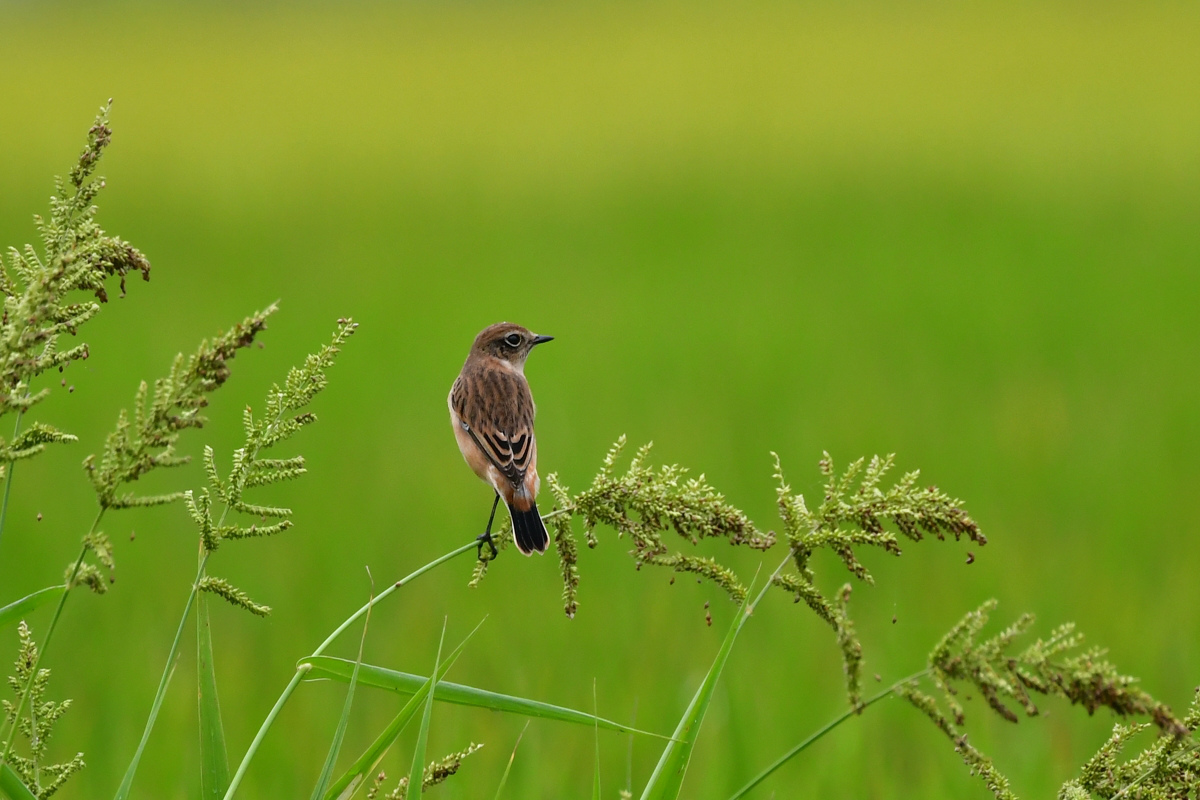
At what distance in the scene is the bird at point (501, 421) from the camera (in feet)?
12.1

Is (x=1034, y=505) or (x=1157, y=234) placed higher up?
(x=1157, y=234)

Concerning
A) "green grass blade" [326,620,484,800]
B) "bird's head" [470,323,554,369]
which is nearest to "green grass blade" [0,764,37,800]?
"green grass blade" [326,620,484,800]

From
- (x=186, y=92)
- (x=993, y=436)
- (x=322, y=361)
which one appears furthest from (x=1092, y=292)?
(x=186, y=92)

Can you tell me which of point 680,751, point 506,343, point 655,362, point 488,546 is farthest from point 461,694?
point 655,362

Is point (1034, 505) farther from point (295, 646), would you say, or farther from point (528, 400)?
point (528, 400)

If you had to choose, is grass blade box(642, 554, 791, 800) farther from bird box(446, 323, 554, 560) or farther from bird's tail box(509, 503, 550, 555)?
bird box(446, 323, 554, 560)

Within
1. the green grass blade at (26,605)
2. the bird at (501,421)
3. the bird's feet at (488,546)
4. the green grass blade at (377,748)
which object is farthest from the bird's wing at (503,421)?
the green grass blade at (26,605)

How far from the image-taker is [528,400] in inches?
173

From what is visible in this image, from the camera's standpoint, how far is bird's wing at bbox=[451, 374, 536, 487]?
3.93m

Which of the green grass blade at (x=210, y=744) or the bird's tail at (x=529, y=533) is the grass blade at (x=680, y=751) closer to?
the bird's tail at (x=529, y=533)

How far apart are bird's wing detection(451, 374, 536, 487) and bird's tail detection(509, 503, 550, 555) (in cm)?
50

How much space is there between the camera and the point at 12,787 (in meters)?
2.10

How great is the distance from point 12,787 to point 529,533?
131 centimetres

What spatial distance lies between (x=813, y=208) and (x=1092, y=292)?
310 inches
